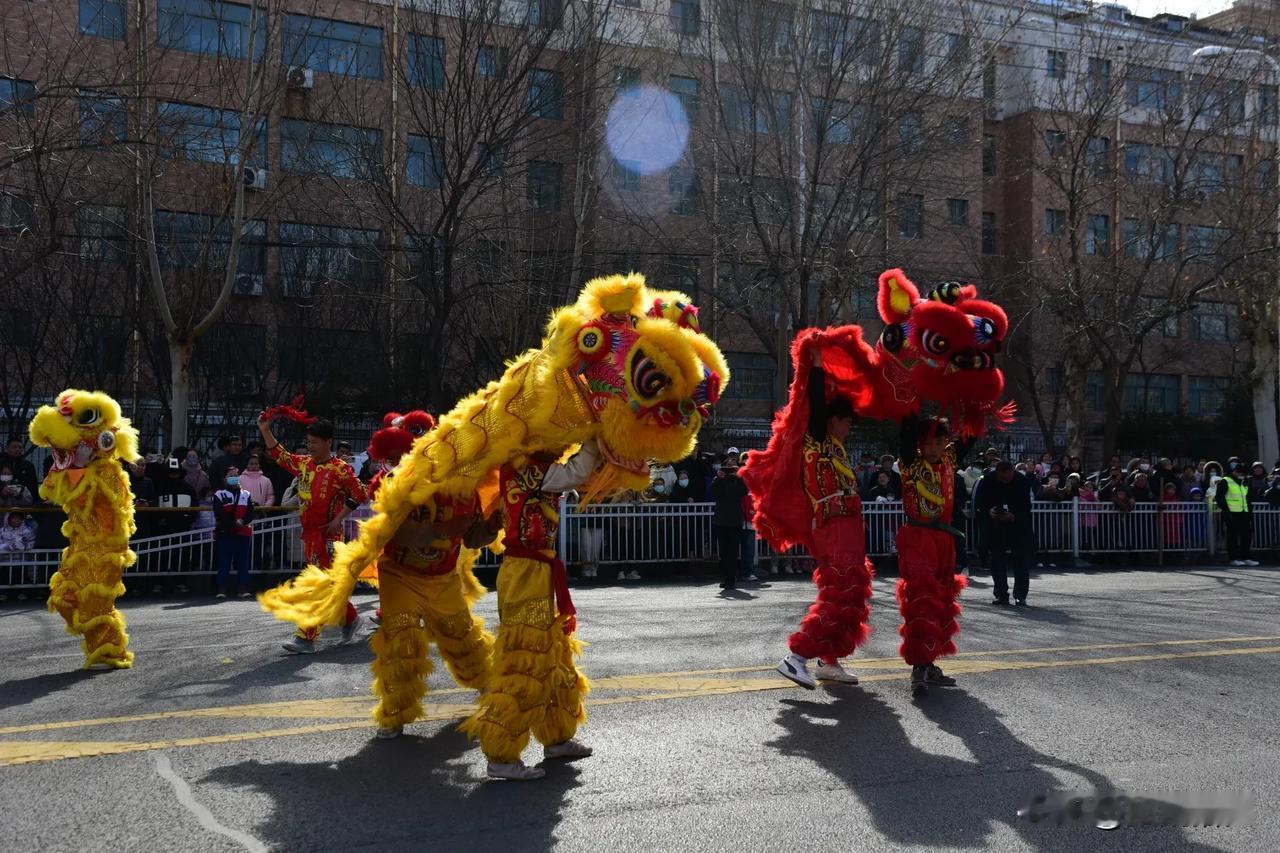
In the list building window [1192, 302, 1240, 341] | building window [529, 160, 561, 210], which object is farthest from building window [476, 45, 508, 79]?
building window [1192, 302, 1240, 341]

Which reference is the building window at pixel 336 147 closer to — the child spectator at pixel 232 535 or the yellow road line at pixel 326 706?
the child spectator at pixel 232 535

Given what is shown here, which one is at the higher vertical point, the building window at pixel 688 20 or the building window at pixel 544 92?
the building window at pixel 688 20

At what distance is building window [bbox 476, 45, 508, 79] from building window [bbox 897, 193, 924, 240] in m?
8.46

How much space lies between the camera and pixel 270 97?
1744 centimetres

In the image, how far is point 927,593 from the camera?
704 centimetres

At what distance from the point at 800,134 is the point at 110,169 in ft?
41.9

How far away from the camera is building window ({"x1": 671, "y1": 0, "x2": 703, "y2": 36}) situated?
72.1 feet

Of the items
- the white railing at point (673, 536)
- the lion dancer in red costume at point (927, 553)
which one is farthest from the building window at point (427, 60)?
the lion dancer in red costume at point (927, 553)

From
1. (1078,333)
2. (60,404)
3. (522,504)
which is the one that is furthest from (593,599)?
(1078,333)

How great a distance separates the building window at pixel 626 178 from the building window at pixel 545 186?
2.33 m

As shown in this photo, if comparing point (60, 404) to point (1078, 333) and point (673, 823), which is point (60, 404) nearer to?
point (673, 823)

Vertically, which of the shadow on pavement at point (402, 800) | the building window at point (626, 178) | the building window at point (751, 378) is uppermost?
the building window at point (626, 178)

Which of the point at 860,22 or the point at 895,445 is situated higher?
the point at 860,22

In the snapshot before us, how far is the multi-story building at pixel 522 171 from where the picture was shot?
707 inches
